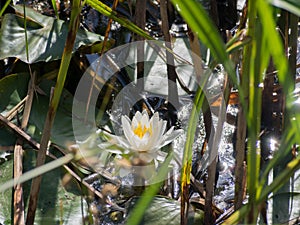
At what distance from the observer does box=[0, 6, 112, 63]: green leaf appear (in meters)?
1.27

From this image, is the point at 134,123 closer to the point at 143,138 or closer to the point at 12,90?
the point at 143,138

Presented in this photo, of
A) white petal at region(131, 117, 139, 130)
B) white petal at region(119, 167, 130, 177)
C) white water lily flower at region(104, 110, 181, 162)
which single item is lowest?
white petal at region(119, 167, 130, 177)

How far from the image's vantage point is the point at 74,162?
1132 mm

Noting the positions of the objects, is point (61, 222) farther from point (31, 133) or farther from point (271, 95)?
point (271, 95)

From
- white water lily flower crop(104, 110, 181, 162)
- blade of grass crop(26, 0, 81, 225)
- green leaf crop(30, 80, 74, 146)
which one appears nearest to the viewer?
blade of grass crop(26, 0, 81, 225)

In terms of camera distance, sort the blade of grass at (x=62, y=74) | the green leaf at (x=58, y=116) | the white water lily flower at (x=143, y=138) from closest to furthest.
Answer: the blade of grass at (x=62, y=74) → the white water lily flower at (x=143, y=138) → the green leaf at (x=58, y=116)

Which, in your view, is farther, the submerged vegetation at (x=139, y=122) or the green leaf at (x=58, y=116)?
the green leaf at (x=58, y=116)

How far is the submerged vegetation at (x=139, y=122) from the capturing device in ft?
2.55

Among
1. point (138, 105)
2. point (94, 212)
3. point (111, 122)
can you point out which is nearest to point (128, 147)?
point (94, 212)

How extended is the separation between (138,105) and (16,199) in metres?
0.46

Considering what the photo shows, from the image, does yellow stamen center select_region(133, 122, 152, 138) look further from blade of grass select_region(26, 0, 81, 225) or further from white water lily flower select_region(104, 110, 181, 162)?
blade of grass select_region(26, 0, 81, 225)

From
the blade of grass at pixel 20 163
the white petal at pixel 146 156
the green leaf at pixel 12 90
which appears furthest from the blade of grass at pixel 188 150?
the green leaf at pixel 12 90

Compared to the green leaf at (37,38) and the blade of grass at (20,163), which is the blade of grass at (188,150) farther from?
the green leaf at (37,38)

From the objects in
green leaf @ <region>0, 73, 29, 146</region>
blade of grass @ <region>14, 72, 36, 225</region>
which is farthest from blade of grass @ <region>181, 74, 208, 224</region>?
green leaf @ <region>0, 73, 29, 146</region>
